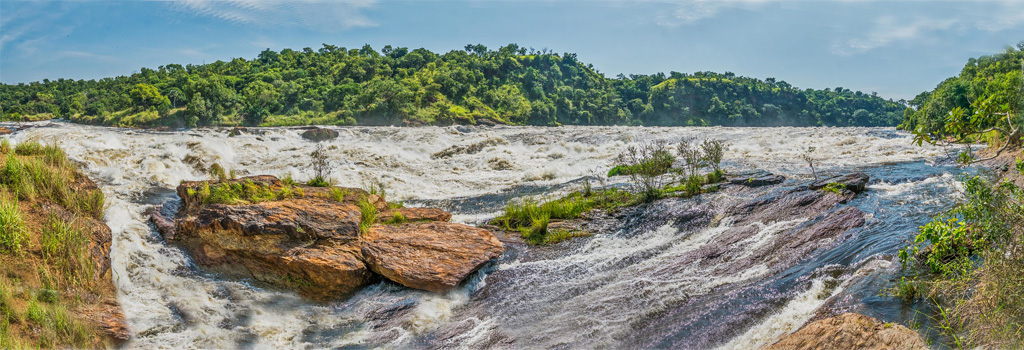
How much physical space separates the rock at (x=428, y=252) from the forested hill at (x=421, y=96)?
137 ft

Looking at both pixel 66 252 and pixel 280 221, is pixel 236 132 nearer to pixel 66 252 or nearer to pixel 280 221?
pixel 280 221

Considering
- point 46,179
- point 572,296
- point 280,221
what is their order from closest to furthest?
1. point 572,296
2. point 46,179
3. point 280,221

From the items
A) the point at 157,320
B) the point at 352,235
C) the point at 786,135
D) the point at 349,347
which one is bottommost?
the point at 349,347

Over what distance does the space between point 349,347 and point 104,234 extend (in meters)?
3.86

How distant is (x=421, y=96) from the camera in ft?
201

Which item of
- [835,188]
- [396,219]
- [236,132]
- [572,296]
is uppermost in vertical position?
[236,132]

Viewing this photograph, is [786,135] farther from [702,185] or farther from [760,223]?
[760,223]

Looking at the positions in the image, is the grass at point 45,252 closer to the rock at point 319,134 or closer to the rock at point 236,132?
the rock at point 236,132

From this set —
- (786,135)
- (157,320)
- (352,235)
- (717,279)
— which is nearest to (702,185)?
(717,279)

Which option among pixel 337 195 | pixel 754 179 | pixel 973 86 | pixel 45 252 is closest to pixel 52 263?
pixel 45 252

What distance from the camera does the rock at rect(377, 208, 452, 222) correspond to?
9.34 metres

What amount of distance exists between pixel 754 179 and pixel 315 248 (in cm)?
969

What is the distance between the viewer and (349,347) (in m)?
5.82

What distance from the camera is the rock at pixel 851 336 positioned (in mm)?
4082
